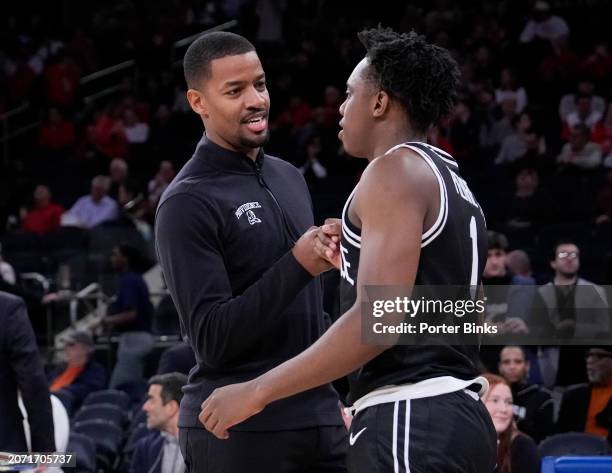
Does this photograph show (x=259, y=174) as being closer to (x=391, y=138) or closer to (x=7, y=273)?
(x=391, y=138)

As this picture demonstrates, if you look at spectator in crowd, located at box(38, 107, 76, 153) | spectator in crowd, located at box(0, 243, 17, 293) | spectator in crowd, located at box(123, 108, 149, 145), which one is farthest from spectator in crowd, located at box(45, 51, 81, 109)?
spectator in crowd, located at box(0, 243, 17, 293)

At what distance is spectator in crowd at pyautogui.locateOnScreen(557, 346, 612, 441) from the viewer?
6887 mm

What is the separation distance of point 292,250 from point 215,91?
550 millimetres

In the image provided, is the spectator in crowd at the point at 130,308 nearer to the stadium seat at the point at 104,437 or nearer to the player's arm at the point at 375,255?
the stadium seat at the point at 104,437

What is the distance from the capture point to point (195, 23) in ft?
59.0

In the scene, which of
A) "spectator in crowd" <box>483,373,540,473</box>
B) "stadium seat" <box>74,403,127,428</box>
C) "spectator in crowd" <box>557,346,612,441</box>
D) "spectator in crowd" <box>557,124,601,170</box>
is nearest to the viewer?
"spectator in crowd" <box>483,373,540,473</box>

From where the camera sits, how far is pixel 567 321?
300 inches

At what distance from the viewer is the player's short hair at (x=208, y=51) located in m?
3.38

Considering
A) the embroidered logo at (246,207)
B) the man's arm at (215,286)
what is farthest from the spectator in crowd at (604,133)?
the man's arm at (215,286)

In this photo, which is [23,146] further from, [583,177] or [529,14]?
[583,177]

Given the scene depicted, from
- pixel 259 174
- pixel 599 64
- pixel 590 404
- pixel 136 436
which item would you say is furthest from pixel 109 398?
pixel 599 64

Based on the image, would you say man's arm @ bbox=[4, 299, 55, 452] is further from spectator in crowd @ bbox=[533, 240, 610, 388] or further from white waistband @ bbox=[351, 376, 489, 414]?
spectator in crowd @ bbox=[533, 240, 610, 388]

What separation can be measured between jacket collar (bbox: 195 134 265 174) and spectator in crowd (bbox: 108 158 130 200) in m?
9.86

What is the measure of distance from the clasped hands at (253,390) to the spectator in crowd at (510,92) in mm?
10324
